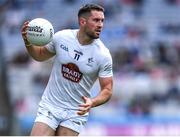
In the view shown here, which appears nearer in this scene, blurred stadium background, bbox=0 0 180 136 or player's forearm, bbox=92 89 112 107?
player's forearm, bbox=92 89 112 107

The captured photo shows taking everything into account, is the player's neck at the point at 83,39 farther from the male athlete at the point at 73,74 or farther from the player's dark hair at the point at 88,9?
the player's dark hair at the point at 88,9

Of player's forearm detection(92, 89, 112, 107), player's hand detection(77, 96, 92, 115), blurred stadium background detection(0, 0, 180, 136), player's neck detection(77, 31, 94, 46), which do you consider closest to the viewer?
player's hand detection(77, 96, 92, 115)

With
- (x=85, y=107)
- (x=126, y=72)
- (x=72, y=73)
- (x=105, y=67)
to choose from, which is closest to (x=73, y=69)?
(x=72, y=73)

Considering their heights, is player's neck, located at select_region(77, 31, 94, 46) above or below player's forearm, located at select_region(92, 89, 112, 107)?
above

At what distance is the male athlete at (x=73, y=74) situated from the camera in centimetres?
999

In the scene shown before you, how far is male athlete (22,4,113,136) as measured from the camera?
9.99 m

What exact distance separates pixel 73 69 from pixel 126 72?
1132cm

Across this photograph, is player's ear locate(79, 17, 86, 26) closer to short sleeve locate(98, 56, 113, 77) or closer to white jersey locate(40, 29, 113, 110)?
white jersey locate(40, 29, 113, 110)

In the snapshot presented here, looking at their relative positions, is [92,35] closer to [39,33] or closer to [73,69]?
[73,69]

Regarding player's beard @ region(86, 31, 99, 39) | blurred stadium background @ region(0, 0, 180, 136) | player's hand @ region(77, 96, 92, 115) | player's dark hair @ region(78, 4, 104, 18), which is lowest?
blurred stadium background @ region(0, 0, 180, 136)

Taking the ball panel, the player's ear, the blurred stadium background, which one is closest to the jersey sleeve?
the player's ear

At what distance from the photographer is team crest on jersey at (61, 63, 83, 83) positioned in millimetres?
9992

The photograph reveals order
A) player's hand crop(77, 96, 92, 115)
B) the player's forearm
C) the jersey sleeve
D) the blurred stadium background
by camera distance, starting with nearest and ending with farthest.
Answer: player's hand crop(77, 96, 92, 115) → the player's forearm → the jersey sleeve → the blurred stadium background

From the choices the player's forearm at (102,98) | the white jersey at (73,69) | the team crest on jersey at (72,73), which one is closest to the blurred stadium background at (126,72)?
the white jersey at (73,69)
